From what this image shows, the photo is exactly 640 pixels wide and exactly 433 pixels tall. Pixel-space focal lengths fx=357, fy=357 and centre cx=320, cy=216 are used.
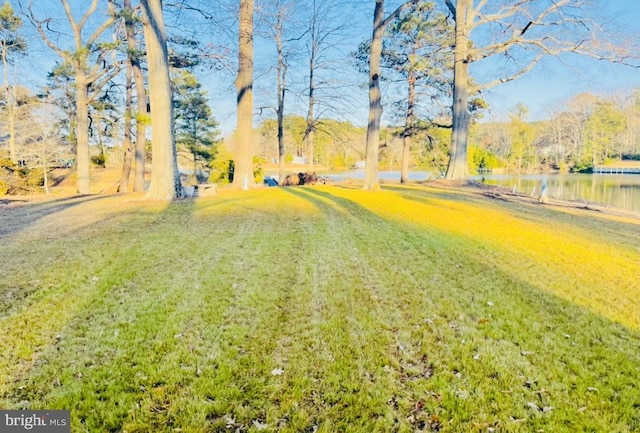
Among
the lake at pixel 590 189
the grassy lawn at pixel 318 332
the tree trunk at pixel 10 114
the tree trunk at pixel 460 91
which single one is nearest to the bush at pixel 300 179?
the lake at pixel 590 189

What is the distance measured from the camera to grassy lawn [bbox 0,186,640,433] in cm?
209

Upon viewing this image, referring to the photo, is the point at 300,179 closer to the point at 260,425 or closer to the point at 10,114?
the point at 10,114

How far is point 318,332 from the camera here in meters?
2.97

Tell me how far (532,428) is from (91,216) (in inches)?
324

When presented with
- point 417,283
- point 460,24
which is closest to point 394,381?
point 417,283

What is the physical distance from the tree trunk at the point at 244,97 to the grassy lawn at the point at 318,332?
302 inches

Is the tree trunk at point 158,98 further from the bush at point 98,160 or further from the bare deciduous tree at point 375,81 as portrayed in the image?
the bush at point 98,160

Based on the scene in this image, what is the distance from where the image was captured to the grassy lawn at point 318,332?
2.09 metres

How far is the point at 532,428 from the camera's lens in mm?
1985

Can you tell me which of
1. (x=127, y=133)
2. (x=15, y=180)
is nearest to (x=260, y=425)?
(x=127, y=133)

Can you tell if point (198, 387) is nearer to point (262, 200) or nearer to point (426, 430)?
point (426, 430)

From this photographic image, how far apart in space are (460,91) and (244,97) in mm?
9527

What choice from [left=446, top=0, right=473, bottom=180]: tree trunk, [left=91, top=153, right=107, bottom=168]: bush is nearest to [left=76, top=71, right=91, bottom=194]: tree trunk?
[left=91, top=153, right=107, bottom=168]: bush

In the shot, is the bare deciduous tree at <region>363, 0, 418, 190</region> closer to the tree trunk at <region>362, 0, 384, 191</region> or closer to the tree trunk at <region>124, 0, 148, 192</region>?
the tree trunk at <region>362, 0, 384, 191</region>
